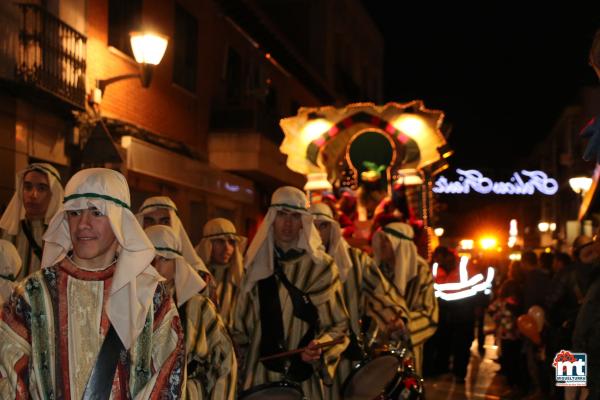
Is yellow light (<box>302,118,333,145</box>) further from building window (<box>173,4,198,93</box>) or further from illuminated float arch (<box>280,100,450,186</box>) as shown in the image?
building window (<box>173,4,198,93</box>)

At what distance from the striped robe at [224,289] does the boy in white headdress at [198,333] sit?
2259 mm

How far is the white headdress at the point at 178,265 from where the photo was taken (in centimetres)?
590

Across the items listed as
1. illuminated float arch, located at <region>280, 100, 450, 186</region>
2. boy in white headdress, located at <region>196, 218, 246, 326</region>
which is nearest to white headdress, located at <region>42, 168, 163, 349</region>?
boy in white headdress, located at <region>196, 218, 246, 326</region>

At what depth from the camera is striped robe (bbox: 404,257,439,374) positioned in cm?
995

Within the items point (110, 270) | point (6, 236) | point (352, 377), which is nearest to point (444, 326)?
point (352, 377)

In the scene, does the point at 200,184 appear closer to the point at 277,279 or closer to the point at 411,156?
the point at 411,156

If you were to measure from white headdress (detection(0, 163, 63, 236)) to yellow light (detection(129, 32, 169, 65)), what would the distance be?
4884mm

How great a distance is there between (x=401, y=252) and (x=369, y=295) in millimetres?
1055

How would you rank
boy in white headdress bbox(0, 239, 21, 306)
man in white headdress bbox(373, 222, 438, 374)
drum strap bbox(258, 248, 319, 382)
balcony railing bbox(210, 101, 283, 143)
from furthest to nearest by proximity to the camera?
balcony railing bbox(210, 101, 283, 143) < man in white headdress bbox(373, 222, 438, 374) < drum strap bbox(258, 248, 319, 382) < boy in white headdress bbox(0, 239, 21, 306)

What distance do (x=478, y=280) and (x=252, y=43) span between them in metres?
12.3

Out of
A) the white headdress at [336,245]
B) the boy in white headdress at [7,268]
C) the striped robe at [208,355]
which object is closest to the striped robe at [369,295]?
the white headdress at [336,245]

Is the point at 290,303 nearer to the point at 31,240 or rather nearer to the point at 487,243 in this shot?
the point at 31,240

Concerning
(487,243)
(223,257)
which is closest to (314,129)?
(223,257)

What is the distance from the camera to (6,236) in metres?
7.49
